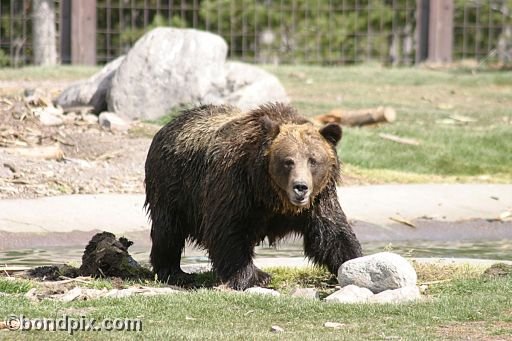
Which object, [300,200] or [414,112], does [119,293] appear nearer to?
[300,200]

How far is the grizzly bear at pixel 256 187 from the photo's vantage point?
900 cm

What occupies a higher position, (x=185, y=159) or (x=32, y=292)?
(x=185, y=159)

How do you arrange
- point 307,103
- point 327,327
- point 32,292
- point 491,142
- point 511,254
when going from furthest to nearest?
point 307,103
point 491,142
point 511,254
point 32,292
point 327,327

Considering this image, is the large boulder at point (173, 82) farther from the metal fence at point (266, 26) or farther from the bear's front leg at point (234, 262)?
the bear's front leg at point (234, 262)

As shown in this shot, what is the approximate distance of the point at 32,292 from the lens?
8625 millimetres

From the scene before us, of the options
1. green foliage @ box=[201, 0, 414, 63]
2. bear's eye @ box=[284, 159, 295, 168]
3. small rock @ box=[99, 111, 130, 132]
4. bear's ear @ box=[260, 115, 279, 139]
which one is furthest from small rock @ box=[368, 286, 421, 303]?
green foliage @ box=[201, 0, 414, 63]

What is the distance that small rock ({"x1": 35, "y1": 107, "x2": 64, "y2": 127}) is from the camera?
16.5 m

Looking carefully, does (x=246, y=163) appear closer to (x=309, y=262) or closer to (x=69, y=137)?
(x=309, y=262)

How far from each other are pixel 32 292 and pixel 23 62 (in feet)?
53.2

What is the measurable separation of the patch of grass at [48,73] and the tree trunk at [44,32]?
1.32m

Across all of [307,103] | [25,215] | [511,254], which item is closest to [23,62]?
[307,103]

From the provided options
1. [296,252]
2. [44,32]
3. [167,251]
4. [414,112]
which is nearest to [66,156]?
[296,252]

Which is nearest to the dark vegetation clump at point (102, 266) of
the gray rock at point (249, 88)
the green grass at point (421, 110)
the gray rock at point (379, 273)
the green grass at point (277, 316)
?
the green grass at point (277, 316)

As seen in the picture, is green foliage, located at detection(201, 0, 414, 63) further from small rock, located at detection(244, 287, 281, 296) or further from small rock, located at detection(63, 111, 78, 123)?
small rock, located at detection(244, 287, 281, 296)
